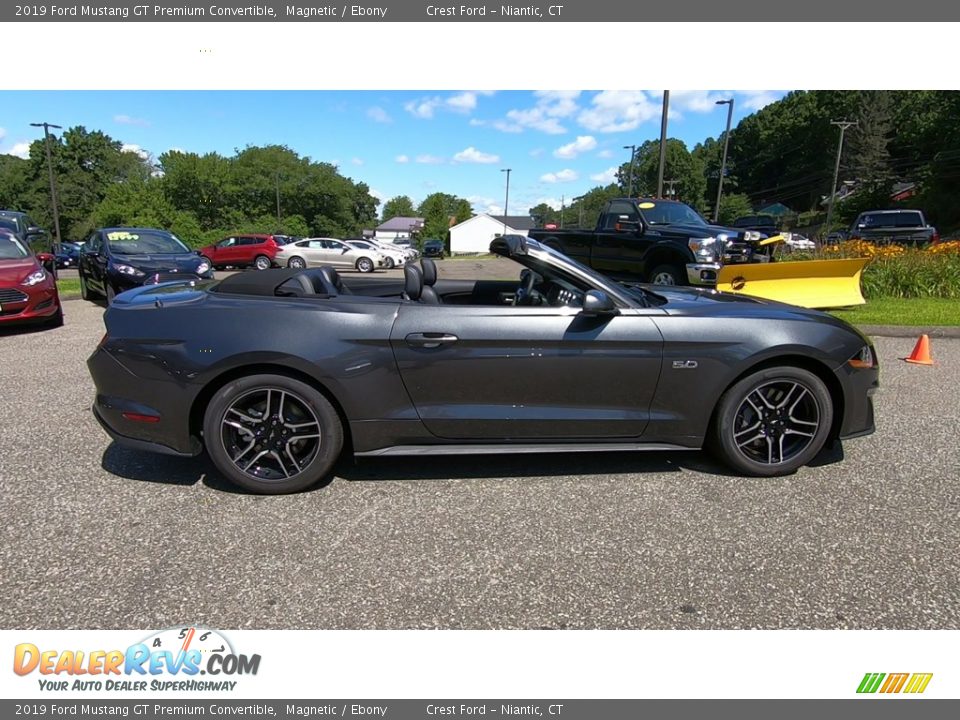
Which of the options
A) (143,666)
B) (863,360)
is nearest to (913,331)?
(863,360)

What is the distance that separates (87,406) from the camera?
4641 mm

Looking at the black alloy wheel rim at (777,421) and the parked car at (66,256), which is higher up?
the black alloy wheel rim at (777,421)

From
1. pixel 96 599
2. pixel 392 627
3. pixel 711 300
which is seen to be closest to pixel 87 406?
pixel 96 599

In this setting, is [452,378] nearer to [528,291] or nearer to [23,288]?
[528,291]

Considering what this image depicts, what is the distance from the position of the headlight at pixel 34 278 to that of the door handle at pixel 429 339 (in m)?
7.52

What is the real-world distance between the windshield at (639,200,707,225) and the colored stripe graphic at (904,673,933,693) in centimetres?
815

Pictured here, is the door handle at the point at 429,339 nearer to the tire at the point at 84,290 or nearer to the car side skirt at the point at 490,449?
the car side skirt at the point at 490,449

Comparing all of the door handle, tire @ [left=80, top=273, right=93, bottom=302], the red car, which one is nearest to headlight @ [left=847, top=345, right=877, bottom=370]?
the door handle

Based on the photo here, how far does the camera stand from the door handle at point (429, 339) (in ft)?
9.96

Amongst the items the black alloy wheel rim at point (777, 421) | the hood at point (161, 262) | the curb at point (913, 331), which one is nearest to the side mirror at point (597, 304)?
the black alloy wheel rim at point (777, 421)

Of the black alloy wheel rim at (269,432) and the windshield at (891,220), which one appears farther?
the windshield at (891,220)

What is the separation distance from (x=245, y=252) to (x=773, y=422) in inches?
1026

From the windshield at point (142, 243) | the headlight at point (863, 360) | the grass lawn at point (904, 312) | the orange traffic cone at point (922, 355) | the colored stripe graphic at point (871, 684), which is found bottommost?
the colored stripe graphic at point (871, 684)
